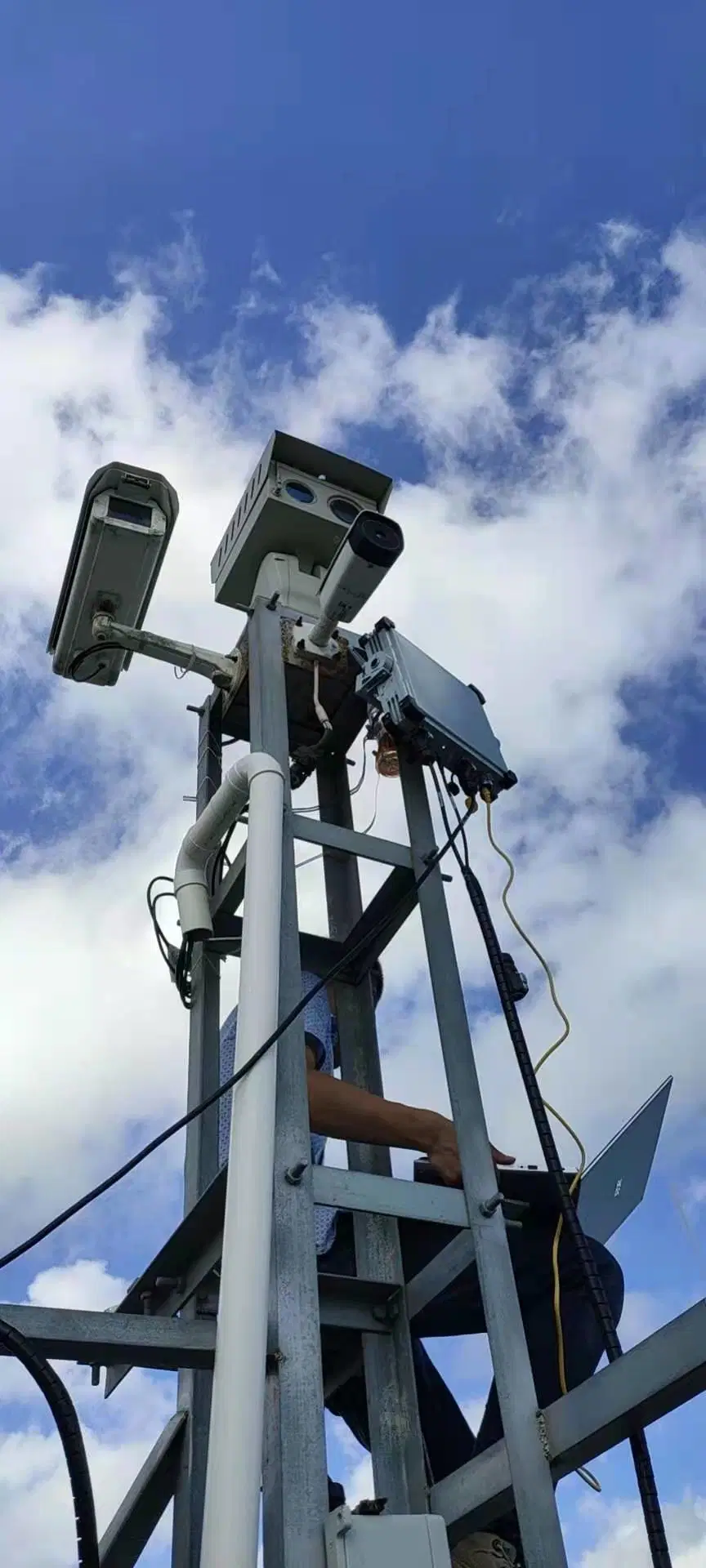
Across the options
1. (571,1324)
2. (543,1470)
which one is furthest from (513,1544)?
(543,1470)

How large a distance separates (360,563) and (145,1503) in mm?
2075

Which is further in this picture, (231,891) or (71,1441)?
(231,891)

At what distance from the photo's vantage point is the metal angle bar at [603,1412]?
1.72 meters

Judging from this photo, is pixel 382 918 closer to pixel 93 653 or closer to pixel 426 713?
pixel 426 713

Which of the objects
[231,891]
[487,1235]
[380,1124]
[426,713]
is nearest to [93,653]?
[231,891]

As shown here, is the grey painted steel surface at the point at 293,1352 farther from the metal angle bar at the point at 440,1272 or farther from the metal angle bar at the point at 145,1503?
the metal angle bar at the point at 145,1503

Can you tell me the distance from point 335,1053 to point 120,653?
1.30 metres

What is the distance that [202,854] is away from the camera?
9.97ft

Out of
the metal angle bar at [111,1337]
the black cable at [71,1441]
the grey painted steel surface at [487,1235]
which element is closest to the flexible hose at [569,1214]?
the grey painted steel surface at [487,1235]

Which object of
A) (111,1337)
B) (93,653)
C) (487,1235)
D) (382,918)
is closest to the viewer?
(111,1337)

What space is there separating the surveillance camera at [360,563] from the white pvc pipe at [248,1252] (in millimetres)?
740

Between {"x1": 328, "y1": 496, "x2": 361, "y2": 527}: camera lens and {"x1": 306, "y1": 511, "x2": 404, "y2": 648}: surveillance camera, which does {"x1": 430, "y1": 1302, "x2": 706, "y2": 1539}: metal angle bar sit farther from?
{"x1": 328, "y1": 496, "x2": 361, "y2": 527}: camera lens

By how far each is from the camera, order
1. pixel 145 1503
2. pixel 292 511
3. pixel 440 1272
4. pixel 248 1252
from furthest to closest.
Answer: pixel 292 511, pixel 145 1503, pixel 440 1272, pixel 248 1252

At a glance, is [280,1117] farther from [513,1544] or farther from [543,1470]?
[513,1544]
